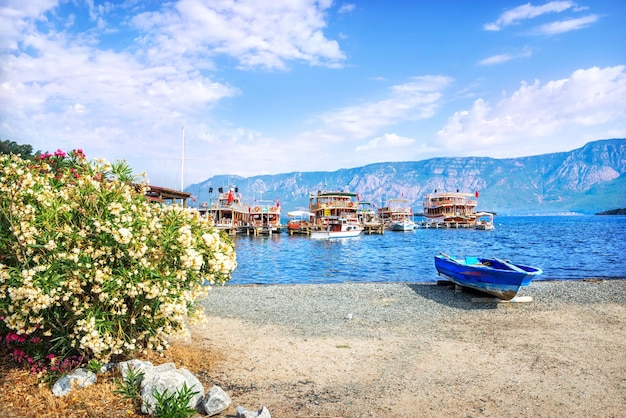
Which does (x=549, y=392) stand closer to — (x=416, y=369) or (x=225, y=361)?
(x=416, y=369)

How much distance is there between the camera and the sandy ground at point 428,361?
6.94 metres

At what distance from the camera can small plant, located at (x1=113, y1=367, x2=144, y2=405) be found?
631 centimetres

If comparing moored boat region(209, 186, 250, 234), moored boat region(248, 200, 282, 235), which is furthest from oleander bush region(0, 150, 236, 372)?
moored boat region(248, 200, 282, 235)

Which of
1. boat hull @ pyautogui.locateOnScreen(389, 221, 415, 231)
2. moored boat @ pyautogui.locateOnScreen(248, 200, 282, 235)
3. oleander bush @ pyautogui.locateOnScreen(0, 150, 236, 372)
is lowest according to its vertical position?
boat hull @ pyautogui.locateOnScreen(389, 221, 415, 231)

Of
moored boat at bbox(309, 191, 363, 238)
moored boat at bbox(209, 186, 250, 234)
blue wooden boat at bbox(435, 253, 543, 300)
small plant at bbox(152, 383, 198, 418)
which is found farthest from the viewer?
moored boat at bbox(309, 191, 363, 238)

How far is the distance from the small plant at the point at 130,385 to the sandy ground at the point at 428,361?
1.47m

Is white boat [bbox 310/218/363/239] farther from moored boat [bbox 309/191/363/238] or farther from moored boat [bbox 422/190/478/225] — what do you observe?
moored boat [bbox 422/190/478/225]

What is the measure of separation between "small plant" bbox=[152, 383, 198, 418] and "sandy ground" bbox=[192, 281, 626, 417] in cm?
79

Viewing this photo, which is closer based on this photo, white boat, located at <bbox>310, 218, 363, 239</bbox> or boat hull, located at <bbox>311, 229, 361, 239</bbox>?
boat hull, located at <bbox>311, 229, 361, 239</bbox>

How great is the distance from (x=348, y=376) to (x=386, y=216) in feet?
325


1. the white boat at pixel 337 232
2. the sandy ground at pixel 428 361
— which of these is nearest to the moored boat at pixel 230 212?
the white boat at pixel 337 232

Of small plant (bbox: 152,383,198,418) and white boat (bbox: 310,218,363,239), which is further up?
small plant (bbox: 152,383,198,418)

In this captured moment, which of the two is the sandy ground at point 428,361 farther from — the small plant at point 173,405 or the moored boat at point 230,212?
the moored boat at point 230,212

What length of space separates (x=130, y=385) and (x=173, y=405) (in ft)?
3.66
